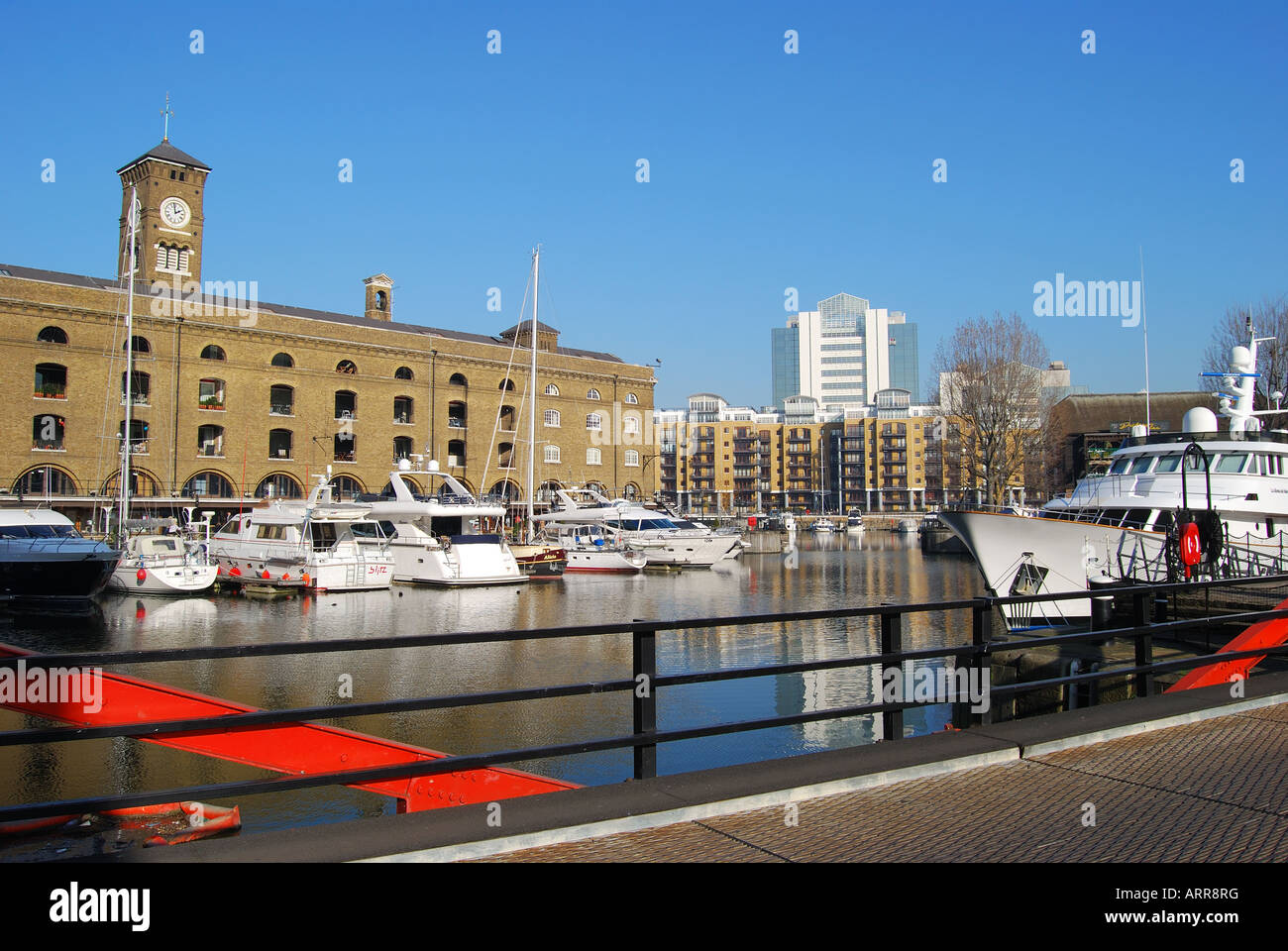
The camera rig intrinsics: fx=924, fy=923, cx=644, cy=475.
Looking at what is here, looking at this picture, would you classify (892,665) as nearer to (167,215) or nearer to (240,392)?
(240,392)

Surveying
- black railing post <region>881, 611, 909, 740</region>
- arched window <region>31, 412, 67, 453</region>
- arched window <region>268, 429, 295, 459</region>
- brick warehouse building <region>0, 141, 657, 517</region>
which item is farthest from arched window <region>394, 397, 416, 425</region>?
black railing post <region>881, 611, 909, 740</region>

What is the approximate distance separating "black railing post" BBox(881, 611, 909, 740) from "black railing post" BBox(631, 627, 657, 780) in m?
1.63

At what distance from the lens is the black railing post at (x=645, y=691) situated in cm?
529

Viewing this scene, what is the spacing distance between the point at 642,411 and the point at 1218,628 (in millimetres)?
61018

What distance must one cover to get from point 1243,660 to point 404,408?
187 feet

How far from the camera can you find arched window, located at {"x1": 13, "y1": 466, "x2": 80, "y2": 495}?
4622 centimetres

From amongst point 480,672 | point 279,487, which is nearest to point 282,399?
point 279,487

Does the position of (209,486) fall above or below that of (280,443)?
below

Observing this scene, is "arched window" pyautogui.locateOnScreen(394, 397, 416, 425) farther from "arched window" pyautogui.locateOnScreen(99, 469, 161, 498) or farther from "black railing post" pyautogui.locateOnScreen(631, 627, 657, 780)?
"black railing post" pyautogui.locateOnScreen(631, 627, 657, 780)

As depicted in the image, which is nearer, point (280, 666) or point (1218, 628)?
point (1218, 628)

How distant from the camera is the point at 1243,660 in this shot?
9.79 m

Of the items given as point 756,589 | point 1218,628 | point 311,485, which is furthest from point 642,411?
point 1218,628

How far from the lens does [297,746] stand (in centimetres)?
752
